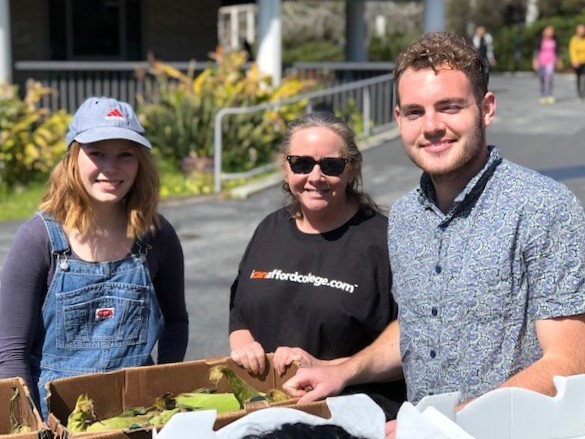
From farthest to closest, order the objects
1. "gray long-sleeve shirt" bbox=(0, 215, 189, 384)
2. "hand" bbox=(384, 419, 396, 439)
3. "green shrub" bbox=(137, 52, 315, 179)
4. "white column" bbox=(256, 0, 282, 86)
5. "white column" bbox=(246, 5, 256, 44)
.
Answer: "white column" bbox=(246, 5, 256, 44) → "white column" bbox=(256, 0, 282, 86) → "green shrub" bbox=(137, 52, 315, 179) → "gray long-sleeve shirt" bbox=(0, 215, 189, 384) → "hand" bbox=(384, 419, 396, 439)

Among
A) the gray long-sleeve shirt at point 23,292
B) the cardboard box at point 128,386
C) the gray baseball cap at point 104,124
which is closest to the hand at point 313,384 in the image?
the cardboard box at point 128,386

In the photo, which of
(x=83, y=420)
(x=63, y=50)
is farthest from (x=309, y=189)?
(x=63, y=50)

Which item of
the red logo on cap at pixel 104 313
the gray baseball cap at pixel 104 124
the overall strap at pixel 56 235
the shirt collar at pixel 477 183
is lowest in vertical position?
the red logo on cap at pixel 104 313

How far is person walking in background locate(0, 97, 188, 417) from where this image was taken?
3383 millimetres

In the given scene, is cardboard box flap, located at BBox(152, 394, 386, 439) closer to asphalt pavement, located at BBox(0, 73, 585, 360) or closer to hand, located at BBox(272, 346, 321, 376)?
hand, located at BBox(272, 346, 321, 376)

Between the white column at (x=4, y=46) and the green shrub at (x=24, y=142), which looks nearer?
the green shrub at (x=24, y=142)

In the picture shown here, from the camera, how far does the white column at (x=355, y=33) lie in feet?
80.9

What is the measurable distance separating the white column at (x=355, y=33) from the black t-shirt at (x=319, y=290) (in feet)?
69.7

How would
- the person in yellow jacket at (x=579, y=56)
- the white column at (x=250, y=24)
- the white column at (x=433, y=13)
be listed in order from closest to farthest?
the white column at (x=433, y=13), the person in yellow jacket at (x=579, y=56), the white column at (x=250, y=24)

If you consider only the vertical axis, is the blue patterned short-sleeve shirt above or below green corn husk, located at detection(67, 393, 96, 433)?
above

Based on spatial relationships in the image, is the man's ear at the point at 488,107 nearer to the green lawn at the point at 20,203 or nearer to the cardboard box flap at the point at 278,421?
the cardboard box flap at the point at 278,421

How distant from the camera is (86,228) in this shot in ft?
11.5

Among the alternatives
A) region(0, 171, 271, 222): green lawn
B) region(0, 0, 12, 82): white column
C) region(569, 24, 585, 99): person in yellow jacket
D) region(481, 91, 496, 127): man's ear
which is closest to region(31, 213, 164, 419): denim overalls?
region(481, 91, 496, 127): man's ear

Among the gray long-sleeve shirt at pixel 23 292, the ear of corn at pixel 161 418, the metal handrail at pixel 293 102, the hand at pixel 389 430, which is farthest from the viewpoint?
the metal handrail at pixel 293 102
